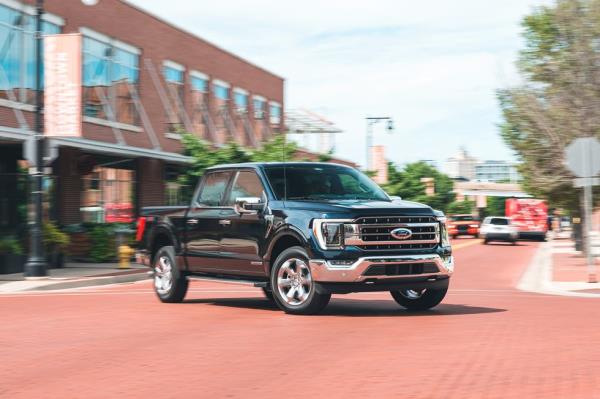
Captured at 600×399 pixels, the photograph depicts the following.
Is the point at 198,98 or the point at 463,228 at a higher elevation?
the point at 198,98

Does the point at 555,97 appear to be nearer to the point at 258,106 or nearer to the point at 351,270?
the point at 351,270

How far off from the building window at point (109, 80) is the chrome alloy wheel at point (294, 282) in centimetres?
1990

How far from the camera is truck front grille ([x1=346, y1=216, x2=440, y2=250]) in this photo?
39.8ft

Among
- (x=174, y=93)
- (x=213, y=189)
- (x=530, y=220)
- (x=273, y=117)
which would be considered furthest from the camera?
(x=530, y=220)

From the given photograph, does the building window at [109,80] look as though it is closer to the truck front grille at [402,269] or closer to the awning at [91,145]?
the awning at [91,145]

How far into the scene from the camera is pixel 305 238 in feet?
40.3

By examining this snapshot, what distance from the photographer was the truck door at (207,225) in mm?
14047

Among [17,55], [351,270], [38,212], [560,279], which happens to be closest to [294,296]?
[351,270]

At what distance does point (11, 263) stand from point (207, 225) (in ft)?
34.5

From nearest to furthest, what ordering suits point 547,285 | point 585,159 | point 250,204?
1. point 250,204
2. point 585,159
3. point 547,285

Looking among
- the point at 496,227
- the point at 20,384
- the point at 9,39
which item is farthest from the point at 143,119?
the point at 20,384

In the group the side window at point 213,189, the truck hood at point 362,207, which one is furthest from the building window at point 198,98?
the truck hood at point 362,207

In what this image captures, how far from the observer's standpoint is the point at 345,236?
12078mm

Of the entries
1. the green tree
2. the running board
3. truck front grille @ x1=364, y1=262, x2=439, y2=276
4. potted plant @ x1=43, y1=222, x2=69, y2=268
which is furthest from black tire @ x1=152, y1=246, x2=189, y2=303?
the green tree
